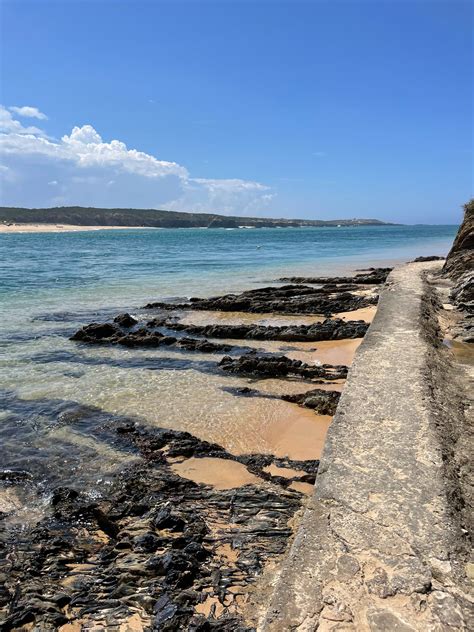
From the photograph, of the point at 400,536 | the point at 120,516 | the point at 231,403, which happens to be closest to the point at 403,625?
the point at 400,536

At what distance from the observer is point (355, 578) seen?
265 cm

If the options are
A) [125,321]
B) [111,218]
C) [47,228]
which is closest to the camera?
[125,321]

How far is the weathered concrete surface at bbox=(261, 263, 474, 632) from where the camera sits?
243 cm

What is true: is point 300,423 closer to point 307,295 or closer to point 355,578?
point 355,578

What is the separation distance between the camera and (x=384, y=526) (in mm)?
3061

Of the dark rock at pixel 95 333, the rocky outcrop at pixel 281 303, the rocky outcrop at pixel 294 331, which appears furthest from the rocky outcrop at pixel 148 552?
the rocky outcrop at pixel 281 303

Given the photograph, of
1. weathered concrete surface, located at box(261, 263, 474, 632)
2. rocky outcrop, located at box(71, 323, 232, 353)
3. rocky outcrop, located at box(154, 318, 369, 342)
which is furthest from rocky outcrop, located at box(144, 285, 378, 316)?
weathered concrete surface, located at box(261, 263, 474, 632)

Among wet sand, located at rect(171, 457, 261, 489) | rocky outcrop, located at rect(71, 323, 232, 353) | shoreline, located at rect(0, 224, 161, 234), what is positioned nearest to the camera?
wet sand, located at rect(171, 457, 261, 489)

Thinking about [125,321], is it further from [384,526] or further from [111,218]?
[111,218]

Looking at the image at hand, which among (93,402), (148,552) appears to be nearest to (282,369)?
(93,402)

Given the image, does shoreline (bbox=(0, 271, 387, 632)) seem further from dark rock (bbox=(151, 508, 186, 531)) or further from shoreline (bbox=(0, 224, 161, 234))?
shoreline (bbox=(0, 224, 161, 234))

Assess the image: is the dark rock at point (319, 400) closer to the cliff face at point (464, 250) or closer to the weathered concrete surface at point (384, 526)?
the weathered concrete surface at point (384, 526)

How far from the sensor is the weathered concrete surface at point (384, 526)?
2428mm

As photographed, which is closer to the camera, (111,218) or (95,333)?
(95,333)
